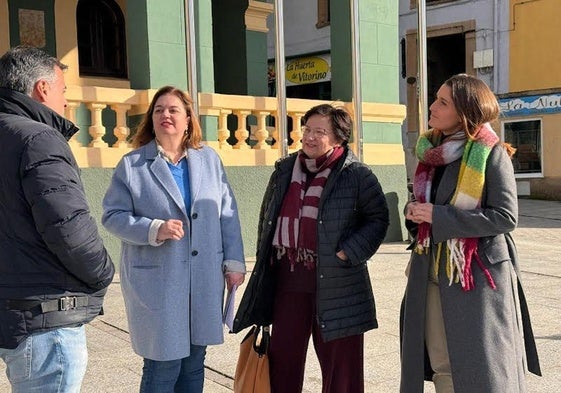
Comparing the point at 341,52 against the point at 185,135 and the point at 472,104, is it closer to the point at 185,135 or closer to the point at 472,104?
the point at 185,135

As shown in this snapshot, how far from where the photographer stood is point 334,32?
1007 centimetres

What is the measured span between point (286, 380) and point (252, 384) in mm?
194

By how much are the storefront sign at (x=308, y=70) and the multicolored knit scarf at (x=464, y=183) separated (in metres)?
18.7

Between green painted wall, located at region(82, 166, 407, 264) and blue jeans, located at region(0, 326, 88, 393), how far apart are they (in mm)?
5451

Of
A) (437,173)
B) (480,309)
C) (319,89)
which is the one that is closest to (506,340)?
(480,309)

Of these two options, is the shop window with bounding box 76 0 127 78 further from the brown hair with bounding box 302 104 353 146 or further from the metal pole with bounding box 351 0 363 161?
the brown hair with bounding box 302 104 353 146

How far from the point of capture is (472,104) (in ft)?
10.0

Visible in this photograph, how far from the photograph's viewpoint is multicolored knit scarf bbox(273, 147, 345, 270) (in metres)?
3.43

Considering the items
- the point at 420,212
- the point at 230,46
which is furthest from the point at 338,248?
the point at 230,46

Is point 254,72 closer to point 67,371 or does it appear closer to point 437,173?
point 437,173

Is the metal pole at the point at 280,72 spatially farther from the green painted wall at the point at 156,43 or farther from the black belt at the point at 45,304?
the black belt at the point at 45,304

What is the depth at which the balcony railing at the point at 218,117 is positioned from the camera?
7891mm

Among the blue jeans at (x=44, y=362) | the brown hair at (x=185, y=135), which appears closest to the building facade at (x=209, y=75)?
the brown hair at (x=185, y=135)

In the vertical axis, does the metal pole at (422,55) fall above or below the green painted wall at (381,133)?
above
